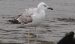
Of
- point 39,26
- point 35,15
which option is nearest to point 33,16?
point 35,15

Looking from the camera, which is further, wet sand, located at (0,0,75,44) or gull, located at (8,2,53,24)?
gull, located at (8,2,53,24)

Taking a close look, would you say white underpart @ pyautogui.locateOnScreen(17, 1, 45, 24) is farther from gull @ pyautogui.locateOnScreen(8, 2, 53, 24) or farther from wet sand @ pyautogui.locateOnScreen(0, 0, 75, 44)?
wet sand @ pyautogui.locateOnScreen(0, 0, 75, 44)

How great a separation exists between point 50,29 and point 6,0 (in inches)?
309

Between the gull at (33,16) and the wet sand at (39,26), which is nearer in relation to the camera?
the wet sand at (39,26)

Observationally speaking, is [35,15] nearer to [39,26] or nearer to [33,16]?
[33,16]

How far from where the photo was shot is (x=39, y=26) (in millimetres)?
→ 12961

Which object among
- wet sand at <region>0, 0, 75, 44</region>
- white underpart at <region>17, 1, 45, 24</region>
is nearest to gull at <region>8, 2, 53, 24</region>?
white underpart at <region>17, 1, 45, 24</region>

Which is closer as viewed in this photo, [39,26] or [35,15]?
[35,15]

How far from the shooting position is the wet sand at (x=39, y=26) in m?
10.9

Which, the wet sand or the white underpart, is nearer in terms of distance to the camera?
the wet sand

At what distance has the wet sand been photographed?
10.9 meters

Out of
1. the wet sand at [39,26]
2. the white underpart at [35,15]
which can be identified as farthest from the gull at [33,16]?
the wet sand at [39,26]

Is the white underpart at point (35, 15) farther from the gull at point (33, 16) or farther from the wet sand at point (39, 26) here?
the wet sand at point (39, 26)

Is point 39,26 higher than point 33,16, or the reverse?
point 33,16
